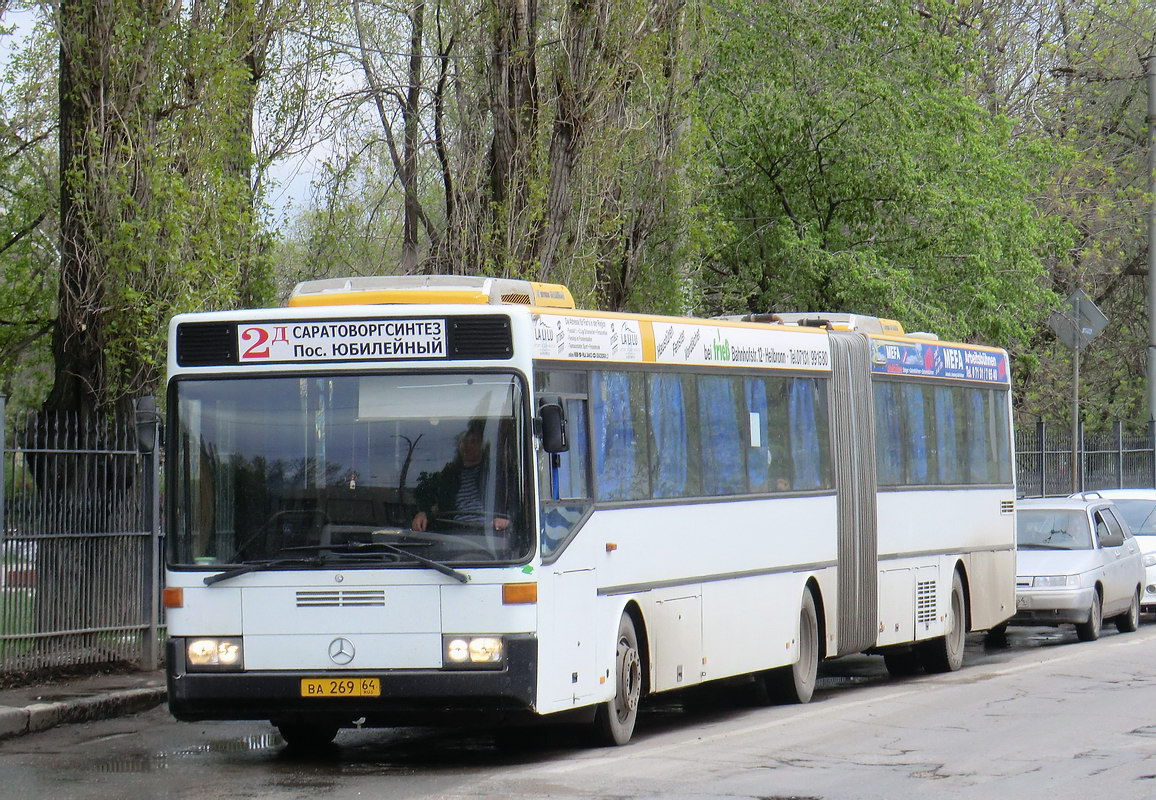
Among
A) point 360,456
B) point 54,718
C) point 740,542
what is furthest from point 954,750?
point 54,718

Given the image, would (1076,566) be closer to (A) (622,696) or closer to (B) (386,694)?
(A) (622,696)

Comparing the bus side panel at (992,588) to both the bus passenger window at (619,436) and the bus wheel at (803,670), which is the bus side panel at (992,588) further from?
the bus passenger window at (619,436)

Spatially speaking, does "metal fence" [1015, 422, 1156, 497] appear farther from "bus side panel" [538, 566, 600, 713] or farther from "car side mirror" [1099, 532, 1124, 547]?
"bus side panel" [538, 566, 600, 713]

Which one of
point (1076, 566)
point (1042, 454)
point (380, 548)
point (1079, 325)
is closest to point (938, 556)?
point (1076, 566)

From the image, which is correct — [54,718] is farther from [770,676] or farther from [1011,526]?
[1011,526]

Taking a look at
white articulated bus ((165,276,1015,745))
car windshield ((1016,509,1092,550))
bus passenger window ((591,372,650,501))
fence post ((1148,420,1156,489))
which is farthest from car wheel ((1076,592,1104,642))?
fence post ((1148,420,1156,489))

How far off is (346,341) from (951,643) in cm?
899

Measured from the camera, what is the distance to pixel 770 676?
14625mm

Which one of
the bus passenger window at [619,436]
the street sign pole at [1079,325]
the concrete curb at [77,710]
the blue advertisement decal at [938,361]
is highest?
the street sign pole at [1079,325]

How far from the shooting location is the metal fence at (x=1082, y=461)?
29594 mm

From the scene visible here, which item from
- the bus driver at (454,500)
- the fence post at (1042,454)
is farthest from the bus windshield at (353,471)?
the fence post at (1042,454)

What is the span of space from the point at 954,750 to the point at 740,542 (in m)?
2.98

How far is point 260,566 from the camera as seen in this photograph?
1031cm

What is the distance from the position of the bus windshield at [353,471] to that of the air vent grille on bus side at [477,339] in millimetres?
140
